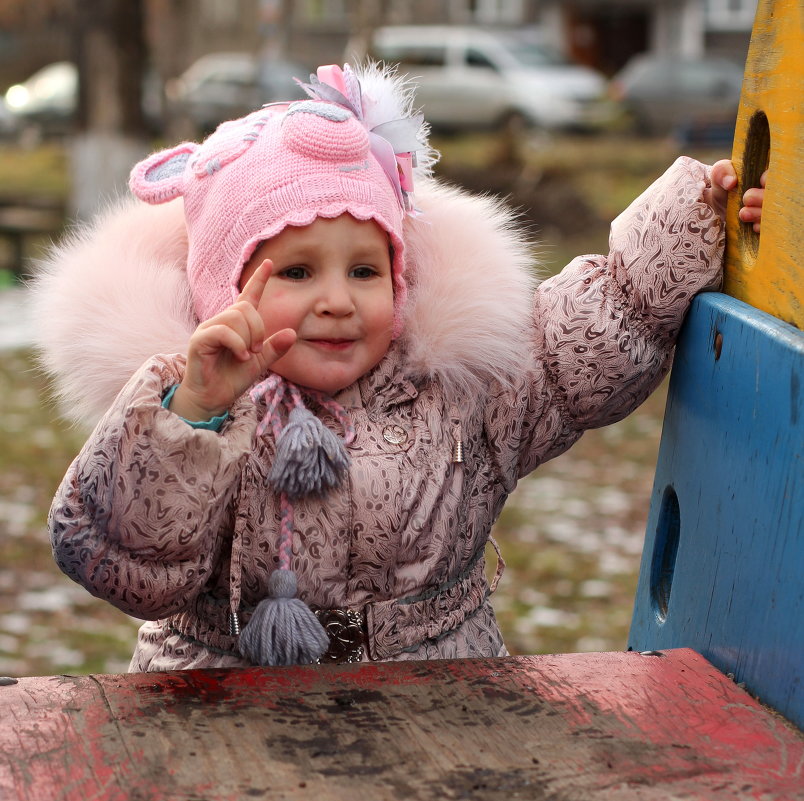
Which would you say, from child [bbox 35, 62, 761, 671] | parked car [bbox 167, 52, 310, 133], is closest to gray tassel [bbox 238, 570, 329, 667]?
child [bbox 35, 62, 761, 671]

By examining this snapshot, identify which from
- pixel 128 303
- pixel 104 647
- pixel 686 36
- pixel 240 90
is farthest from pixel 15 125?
pixel 128 303

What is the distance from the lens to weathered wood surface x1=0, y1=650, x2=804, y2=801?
4.50ft

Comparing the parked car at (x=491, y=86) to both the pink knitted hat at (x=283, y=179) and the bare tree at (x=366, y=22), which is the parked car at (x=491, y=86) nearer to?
the bare tree at (x=366, y=22)

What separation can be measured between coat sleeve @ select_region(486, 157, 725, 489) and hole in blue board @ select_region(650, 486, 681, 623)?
18cm

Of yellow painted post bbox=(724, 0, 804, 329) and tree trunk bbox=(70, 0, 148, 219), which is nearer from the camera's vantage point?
yellow painted post bbox=(724, 0, 804, 329)

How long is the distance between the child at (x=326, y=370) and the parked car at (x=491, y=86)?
1803cm

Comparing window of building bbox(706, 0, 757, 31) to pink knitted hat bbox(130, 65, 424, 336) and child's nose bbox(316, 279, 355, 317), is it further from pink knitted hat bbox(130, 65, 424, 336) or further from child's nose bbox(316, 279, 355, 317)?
child's nose bbox(316, 279, 355, 317)

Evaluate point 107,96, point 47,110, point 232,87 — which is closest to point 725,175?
point 107,96

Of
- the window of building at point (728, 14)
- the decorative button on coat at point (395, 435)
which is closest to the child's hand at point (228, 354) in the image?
the decorative button on coat at point (395, 435)

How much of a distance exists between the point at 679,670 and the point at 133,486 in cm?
80

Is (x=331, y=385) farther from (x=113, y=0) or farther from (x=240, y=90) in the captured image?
(x=240, y=90)

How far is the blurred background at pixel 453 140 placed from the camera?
14.6 feet

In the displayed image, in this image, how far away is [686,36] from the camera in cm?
3130

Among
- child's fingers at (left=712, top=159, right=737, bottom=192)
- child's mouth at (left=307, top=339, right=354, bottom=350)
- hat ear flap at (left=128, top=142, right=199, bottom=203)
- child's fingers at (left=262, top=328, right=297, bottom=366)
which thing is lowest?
child's mouth at (left=307, top=339, right=354, bottom=350)
